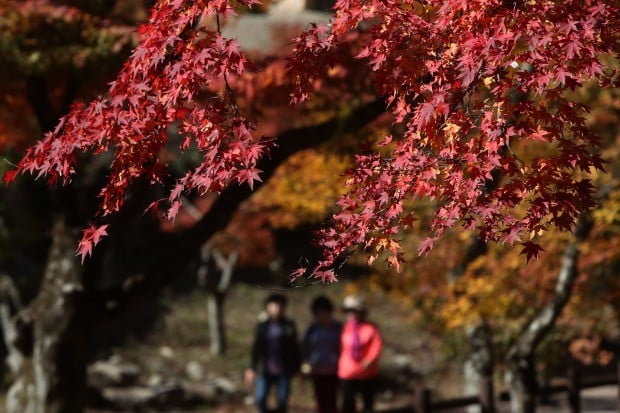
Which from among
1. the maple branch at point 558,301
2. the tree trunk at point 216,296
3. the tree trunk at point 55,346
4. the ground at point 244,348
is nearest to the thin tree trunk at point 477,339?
the maple branch at point 558,301

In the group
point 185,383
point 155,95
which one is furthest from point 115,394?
point 155,95

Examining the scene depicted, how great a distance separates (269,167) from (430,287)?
6.01 metres

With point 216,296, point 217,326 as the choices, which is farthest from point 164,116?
point 216,296

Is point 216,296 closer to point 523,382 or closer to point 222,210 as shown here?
point 523,382

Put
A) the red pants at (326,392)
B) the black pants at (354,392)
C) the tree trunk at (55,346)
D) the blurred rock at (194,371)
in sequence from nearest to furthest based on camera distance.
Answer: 1. the tree trunk at (55,346)
2. the black pants at (354,392)
3. the red pants at (326,392)
4. the blurred rock at (194,371)

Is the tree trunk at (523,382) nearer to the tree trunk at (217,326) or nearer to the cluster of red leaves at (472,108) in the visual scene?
the cluster of red leaves at (472,108)

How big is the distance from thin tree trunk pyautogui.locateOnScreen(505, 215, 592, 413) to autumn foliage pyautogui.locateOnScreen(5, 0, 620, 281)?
5.85 meters

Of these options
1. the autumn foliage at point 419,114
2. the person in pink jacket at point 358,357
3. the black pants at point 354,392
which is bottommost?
the black pants at point 354,392

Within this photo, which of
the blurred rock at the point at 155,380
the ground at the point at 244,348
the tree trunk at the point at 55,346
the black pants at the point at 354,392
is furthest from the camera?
the blurred rock at the point at 155,380

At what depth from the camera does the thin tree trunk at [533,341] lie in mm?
10797

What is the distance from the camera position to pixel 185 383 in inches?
779

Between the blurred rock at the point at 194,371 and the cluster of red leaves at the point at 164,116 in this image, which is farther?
the blurred rock at the point at 194,371

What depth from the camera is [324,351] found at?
11039 millimetres

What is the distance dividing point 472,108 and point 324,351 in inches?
244
